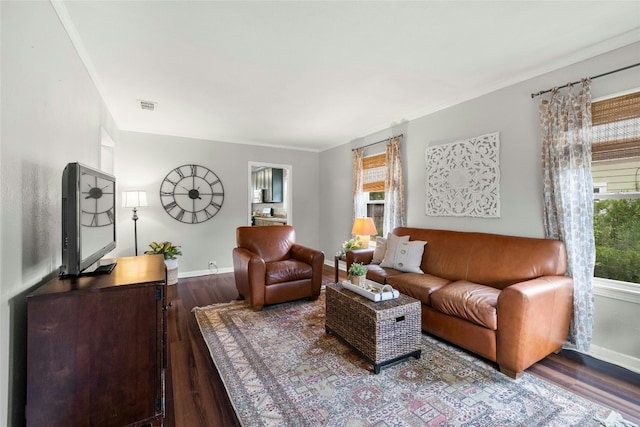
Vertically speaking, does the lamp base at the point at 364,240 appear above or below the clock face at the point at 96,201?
below

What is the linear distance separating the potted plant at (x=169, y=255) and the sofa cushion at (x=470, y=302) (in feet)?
11.9

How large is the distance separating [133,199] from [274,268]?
2421 mm

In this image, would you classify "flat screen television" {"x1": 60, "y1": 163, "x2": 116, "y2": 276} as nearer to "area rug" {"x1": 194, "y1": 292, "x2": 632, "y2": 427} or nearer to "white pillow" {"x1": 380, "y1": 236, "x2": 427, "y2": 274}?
"area rug" {"x1": 194, "y1": 292, "x2": 632, "y2": 427}

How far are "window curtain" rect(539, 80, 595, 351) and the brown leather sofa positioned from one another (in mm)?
88

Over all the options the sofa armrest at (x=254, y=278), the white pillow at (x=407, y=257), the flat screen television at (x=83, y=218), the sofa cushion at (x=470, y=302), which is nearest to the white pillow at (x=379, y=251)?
the white pillow at (x=407, y=257)

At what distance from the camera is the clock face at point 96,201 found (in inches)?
58.9

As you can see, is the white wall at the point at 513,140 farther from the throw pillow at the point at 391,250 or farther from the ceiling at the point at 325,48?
the throw pillow at the point at 391,250

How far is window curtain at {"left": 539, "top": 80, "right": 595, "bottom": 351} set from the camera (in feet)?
7.32

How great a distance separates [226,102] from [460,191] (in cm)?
292

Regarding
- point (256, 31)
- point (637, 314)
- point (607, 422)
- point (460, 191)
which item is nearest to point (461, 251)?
point (460, 191)

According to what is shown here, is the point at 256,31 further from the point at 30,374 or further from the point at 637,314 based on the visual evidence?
the point at 637,314

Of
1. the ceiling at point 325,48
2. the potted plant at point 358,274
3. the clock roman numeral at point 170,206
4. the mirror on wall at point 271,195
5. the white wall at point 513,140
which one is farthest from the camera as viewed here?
the mirror on wall at point 271,195

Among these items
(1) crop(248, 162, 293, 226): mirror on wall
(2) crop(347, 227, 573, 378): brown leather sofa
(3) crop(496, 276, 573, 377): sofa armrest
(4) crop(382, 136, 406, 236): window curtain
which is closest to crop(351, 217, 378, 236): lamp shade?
(4) crop(382, 136, 406, 236): window curtain

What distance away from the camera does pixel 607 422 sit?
5.09ft
